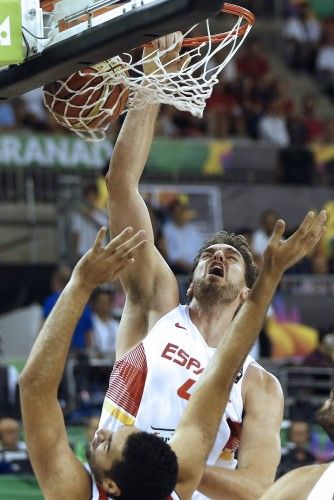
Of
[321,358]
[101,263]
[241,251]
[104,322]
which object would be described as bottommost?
[321,358]

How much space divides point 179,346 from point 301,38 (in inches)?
669

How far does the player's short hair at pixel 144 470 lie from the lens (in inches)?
148

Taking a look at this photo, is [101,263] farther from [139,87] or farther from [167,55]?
[167,55]

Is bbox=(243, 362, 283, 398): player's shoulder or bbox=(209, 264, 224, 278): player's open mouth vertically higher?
bbox=(209, 264, 224, 278): player's open mouth

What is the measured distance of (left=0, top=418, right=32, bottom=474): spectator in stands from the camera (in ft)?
30.3

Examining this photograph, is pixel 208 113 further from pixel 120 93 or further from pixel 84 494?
pixel 84 494

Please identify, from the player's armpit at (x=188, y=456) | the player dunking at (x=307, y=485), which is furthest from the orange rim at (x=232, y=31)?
the player dunking at (x=307, y=485)

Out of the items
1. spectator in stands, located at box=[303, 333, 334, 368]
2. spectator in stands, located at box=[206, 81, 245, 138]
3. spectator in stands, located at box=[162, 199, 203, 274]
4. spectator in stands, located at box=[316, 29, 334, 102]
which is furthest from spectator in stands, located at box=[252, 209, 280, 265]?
spectator in stands, located at box=[316, 29, 334, 102]

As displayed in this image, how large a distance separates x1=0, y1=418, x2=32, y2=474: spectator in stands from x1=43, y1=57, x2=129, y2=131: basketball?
4.47 m

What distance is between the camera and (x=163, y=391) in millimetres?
5133

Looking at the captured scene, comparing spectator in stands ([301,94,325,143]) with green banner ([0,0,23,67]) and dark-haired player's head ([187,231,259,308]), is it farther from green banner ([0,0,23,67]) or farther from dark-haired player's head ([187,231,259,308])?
green banner ([0,0,23,67])

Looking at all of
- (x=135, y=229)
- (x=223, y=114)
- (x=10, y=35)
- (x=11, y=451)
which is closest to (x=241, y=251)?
(x=135, y=229)

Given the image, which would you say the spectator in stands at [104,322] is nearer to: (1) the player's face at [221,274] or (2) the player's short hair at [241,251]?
(2) the player's short hair at [241,251]

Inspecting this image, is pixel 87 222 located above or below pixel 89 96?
below
